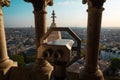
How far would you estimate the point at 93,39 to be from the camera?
7.09 metres

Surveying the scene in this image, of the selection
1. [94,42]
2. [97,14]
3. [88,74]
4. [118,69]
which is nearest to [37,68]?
[88,74]

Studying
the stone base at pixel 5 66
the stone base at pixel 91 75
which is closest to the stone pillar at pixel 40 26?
the stone base at pixel 5 66

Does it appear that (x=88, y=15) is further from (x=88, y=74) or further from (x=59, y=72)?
(x=59, y=72)

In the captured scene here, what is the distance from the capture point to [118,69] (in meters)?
54.7

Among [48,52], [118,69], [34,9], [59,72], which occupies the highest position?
[34,9]

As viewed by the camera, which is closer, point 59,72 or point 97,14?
point 59,72

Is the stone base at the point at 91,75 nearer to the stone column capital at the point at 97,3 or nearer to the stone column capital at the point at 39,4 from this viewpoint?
the stone column capital at the point at 97,3

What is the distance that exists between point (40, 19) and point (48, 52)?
5.02 metres

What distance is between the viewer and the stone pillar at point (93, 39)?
6.89 m

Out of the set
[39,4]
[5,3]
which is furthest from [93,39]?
[5,3]

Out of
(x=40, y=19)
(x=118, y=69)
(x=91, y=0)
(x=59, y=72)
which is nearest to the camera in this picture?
(x=59, y=72)

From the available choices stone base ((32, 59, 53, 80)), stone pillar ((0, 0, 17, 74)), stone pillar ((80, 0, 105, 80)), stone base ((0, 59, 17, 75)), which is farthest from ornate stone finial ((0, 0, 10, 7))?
stone pillar ((80, 0, 105, 80))

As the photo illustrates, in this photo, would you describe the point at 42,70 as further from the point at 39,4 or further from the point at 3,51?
the point at 39,4

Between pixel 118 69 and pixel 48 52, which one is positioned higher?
pixel 48 52
